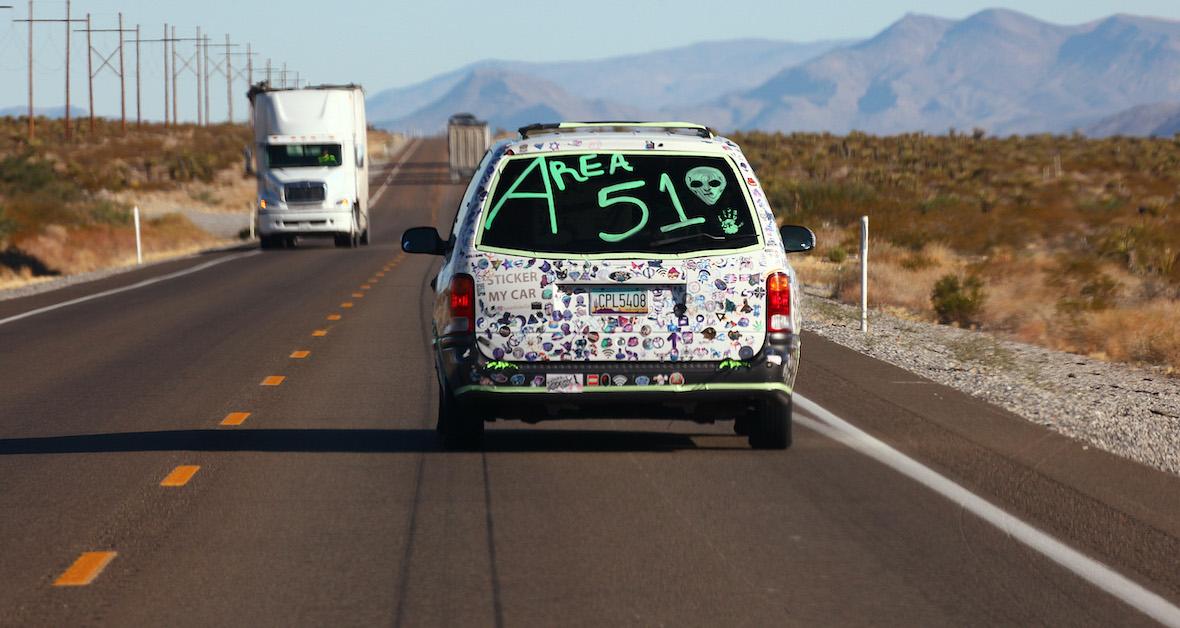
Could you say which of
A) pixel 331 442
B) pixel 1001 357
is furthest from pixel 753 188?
pixel 1001 357

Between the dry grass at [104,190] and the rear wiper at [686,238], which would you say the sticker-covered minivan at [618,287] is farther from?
the dry grass at [104,190]

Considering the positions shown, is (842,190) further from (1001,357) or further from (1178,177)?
(1001,357)

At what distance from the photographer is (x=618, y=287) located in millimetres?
8961

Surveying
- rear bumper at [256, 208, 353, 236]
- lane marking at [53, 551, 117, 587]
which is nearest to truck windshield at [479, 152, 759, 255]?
lane marking at [53, 551, 117, 587]

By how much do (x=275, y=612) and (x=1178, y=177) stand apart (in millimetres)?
61096

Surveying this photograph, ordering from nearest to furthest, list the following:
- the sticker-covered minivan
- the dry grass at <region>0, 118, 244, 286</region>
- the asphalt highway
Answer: the asphalt highway
the sticker-covered minivan
the dry grass at <region>0, 118, 244, 286</region>

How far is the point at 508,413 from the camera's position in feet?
30.7

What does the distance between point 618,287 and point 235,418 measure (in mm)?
3603

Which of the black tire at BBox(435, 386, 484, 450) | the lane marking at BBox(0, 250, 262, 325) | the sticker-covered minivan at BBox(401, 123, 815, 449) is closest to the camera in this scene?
the sticker-covered minivan at BBox(401, 123, 815, 449)

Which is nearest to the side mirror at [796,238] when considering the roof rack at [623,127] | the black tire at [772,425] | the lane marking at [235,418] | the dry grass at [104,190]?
the roof rack at [623,127]

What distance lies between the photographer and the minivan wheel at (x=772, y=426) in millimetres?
9594

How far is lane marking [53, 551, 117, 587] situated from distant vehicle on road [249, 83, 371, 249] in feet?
109

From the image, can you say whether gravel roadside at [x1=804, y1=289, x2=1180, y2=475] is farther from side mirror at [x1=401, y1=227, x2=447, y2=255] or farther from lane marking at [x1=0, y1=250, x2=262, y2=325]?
lane marking at [x1=0, y1=250, x2=262, y2=325]

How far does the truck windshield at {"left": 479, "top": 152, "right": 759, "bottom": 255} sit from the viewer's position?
9.09m
